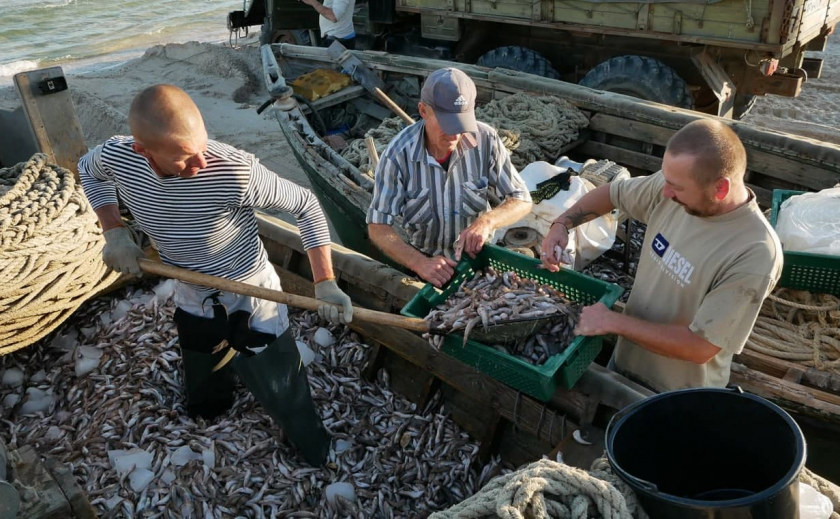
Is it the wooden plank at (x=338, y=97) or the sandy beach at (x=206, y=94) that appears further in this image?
the sandy beach at (x=206, y=94)

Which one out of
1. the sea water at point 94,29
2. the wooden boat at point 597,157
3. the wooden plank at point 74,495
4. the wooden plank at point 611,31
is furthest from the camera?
the sea water at point 94,29

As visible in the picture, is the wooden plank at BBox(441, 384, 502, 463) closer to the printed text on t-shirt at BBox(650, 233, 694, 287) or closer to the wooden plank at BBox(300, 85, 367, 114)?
the printed text on t-shirt at BBox(650, 233, 694, 287)

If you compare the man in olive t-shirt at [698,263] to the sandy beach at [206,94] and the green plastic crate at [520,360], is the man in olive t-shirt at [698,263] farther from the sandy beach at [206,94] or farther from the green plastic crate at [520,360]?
the sandy beach at [206,94]

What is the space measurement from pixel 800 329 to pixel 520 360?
84.9 inches

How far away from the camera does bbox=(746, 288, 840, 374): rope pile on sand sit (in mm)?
4000

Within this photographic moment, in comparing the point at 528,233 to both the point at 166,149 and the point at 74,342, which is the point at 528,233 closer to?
the point at 166,149

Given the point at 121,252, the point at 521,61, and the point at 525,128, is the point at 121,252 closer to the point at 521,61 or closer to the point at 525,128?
the point at 525,128

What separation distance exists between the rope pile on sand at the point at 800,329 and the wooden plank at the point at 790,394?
0.32 meters

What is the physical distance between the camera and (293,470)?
4148 millimetres

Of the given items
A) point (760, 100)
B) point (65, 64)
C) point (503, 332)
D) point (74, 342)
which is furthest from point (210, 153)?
point (65, 64)

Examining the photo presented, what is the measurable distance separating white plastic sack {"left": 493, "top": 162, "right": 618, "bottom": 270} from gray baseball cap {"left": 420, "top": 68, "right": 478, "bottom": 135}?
1.55 metres

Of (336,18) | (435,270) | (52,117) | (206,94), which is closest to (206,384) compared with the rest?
(435,270)

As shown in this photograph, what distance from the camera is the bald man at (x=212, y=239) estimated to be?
131 inches

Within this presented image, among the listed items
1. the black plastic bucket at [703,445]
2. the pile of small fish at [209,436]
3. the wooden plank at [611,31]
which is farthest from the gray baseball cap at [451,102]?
the wooden plank at [611,31]
